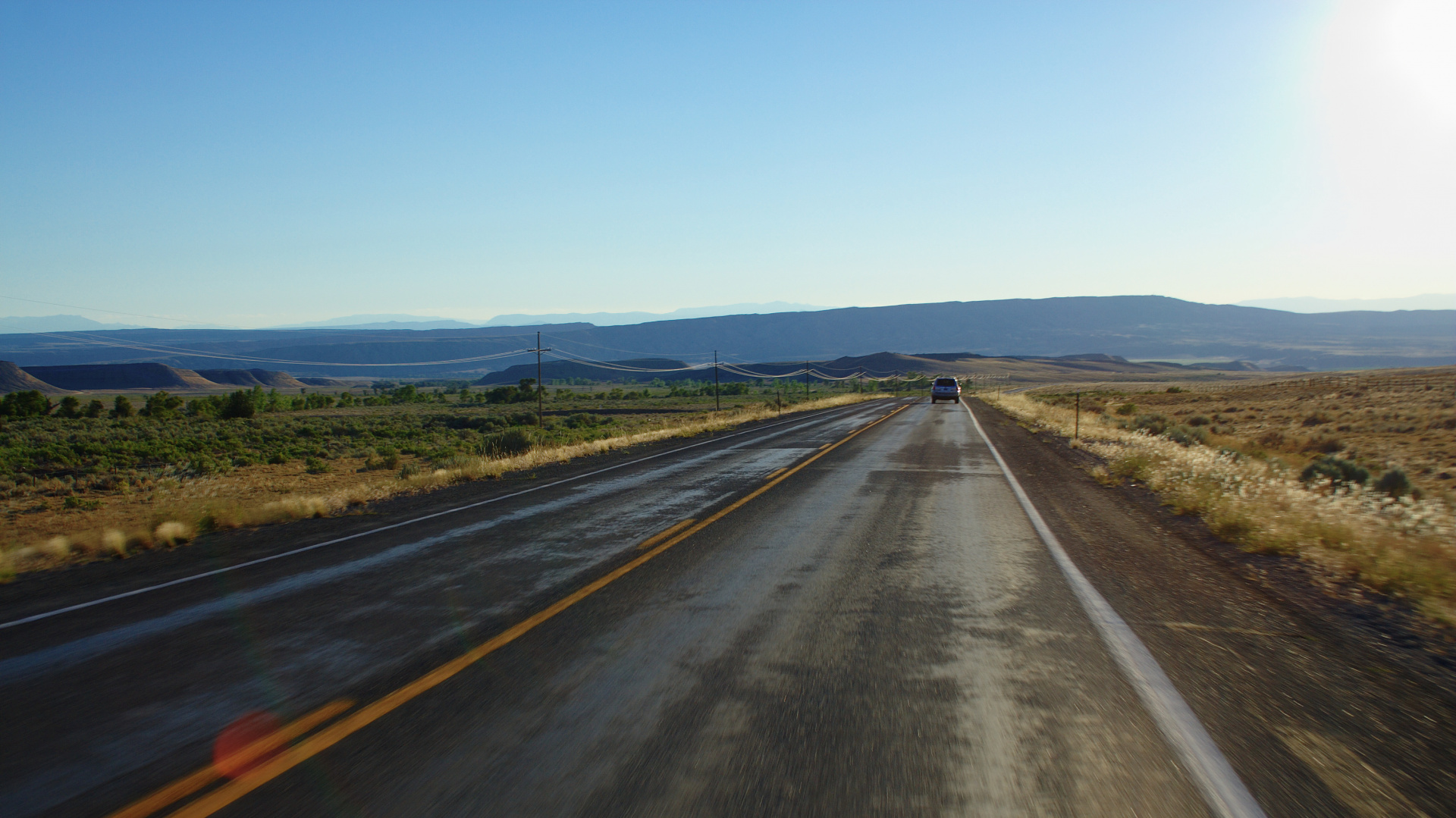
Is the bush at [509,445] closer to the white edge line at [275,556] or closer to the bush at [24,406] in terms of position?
the white edge line at [275,556]

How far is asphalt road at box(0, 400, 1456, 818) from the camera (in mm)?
3271

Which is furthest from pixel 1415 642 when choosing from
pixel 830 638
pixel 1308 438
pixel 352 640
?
pixel 1308 438

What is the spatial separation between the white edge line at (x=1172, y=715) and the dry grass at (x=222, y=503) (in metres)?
10.3

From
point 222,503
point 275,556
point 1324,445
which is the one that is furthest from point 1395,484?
point 222,503

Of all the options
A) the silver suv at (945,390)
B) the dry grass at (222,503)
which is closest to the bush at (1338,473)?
the dry grass at (222,503)

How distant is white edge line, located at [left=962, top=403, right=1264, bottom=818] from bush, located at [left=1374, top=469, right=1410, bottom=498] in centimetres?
1071

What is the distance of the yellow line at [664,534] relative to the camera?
8.48 meters

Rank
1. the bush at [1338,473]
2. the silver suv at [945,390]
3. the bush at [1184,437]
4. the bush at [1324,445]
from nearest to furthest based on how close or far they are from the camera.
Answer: the bush at [1338,473] < the bush at [1324,445] < the bush at [1184,437] < the silver suv at [945,390]

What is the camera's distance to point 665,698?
4.23m

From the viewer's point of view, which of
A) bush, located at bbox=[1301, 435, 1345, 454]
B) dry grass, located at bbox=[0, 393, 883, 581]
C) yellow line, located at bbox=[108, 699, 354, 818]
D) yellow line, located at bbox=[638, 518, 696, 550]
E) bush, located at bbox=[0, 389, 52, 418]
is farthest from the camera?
bush, located at bbox=[0, 389, 52, 418]

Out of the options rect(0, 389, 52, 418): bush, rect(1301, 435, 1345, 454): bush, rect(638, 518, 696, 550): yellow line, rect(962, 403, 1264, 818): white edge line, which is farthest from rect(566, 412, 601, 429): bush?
rect(0, 389, 52, 418): bush

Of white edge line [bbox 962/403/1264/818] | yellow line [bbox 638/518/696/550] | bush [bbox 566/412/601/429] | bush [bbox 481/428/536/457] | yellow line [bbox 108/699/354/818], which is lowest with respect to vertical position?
bush [bbox 566/412/601/429]

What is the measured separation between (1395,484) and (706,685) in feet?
50.3

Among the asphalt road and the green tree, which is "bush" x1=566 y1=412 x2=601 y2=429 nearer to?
the green tree
